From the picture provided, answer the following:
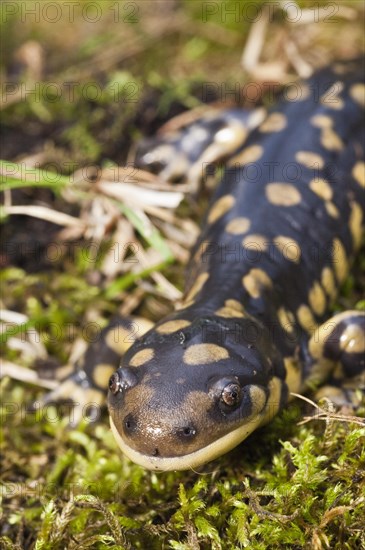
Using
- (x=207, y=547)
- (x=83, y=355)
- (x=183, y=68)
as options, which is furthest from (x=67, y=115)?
(x=207, y=547)

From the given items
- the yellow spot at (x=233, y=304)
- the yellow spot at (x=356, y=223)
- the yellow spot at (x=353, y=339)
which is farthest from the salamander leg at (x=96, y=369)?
the yellow spot at (x=356, y=223)

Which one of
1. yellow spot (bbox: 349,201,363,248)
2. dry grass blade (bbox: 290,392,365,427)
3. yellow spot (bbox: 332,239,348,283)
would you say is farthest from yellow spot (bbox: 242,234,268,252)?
dry grass blade (bbox: 290,392,365,427)

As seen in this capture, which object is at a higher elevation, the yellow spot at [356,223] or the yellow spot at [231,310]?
the yellow spot at [231,310]

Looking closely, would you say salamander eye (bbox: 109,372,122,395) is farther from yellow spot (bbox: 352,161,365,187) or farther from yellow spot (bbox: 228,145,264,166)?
yellow spot (bbox: 352,161,365,187)

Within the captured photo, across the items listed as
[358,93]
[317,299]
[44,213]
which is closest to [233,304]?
[317,299]

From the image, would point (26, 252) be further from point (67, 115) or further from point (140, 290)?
point (67, 115)

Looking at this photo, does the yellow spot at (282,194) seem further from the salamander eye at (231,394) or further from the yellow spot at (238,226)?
the salamander eye at (231,394)
